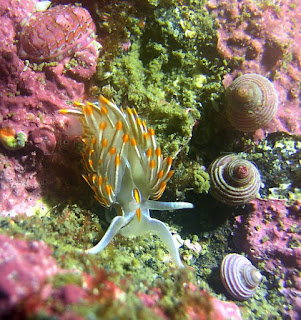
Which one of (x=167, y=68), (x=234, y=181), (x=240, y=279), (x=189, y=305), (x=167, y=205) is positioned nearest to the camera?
(x=189, y=305)

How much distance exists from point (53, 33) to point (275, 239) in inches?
152

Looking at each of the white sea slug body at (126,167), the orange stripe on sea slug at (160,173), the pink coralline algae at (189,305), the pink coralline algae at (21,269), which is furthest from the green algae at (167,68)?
the pink coralline algae at (21,269)

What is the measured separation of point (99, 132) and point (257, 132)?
2.41 meters

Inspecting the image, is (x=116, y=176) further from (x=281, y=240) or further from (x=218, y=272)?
(x=281, y=240)

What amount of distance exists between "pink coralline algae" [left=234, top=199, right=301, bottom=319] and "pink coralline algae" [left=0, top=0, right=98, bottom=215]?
8.94 ft

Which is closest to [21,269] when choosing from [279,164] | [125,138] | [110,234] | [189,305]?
[110,234]

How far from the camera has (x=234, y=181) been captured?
356 centimetres

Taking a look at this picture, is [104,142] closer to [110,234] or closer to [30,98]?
[110,234]

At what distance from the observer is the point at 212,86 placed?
3695 mm

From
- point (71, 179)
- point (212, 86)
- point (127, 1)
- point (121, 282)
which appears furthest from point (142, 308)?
point (127, 1)

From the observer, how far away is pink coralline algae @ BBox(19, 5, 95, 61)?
9.12 ft

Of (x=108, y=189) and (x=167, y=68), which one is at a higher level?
(x=167, y=68)

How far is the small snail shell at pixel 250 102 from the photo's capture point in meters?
3.39

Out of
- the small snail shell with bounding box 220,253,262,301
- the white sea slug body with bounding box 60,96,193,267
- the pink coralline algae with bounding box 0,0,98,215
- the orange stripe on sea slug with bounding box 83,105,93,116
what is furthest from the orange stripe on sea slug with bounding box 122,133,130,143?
the small snail shell with bounding box 220,253,262,301
